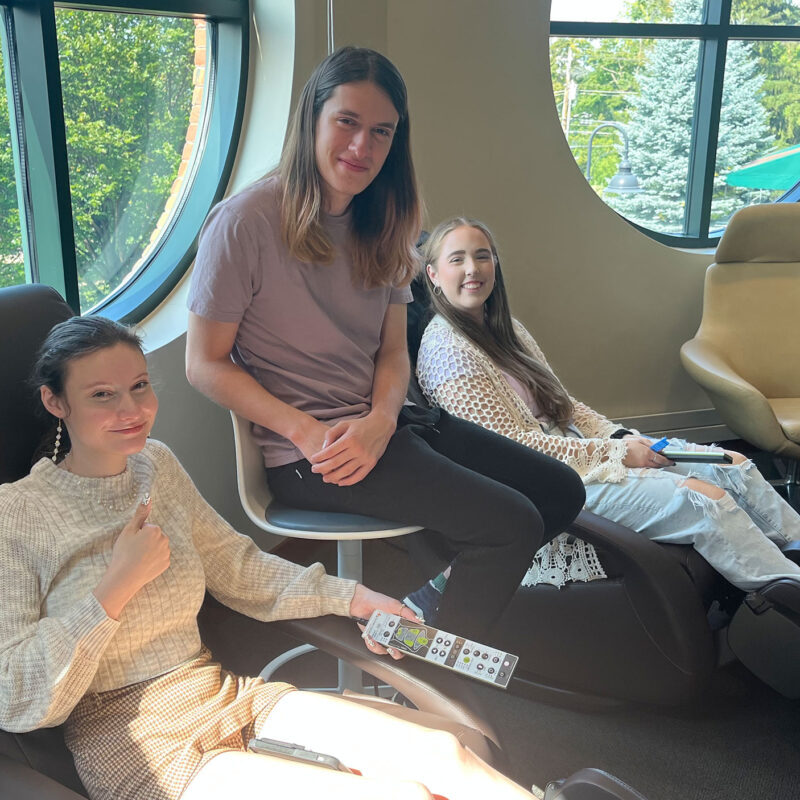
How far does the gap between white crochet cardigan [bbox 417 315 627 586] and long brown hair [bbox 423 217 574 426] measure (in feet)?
0.24

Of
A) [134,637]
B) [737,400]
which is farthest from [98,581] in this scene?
[737,400]

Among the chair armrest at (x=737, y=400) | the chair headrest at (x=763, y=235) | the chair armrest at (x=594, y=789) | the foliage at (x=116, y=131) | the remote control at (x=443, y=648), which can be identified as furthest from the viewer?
the chair headrest at (x=763, y=235)

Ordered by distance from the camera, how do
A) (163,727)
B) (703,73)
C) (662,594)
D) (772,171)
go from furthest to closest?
1. (772,171)
2. (703,73)
3. (662,594)
4. (163,727)

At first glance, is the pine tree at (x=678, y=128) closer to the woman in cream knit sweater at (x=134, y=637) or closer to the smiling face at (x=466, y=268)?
the smiling face at (x=466, y=268)

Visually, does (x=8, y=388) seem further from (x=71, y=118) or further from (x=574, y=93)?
(x=574, y=93)

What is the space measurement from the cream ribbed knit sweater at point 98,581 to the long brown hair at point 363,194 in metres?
0.52

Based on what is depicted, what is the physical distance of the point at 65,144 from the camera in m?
1.97

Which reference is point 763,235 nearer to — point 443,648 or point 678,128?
point 678,128

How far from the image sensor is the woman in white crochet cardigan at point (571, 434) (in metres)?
1.90

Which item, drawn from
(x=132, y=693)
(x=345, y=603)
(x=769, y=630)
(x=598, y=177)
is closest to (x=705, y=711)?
(x=769, y=630)

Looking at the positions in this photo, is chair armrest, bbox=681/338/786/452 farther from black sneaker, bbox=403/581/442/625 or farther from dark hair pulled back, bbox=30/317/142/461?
dark hair pulled back, bbox=30/317/142/461

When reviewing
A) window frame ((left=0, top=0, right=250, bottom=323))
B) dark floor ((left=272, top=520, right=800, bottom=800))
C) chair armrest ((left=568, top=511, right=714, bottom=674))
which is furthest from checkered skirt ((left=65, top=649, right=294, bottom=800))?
window frame ((left=0, top=0, right=250, bottom=323))

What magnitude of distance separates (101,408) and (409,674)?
1.95 ft

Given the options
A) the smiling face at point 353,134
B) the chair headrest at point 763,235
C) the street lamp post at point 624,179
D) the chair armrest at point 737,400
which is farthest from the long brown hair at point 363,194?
the street lamp post at point 624,179
